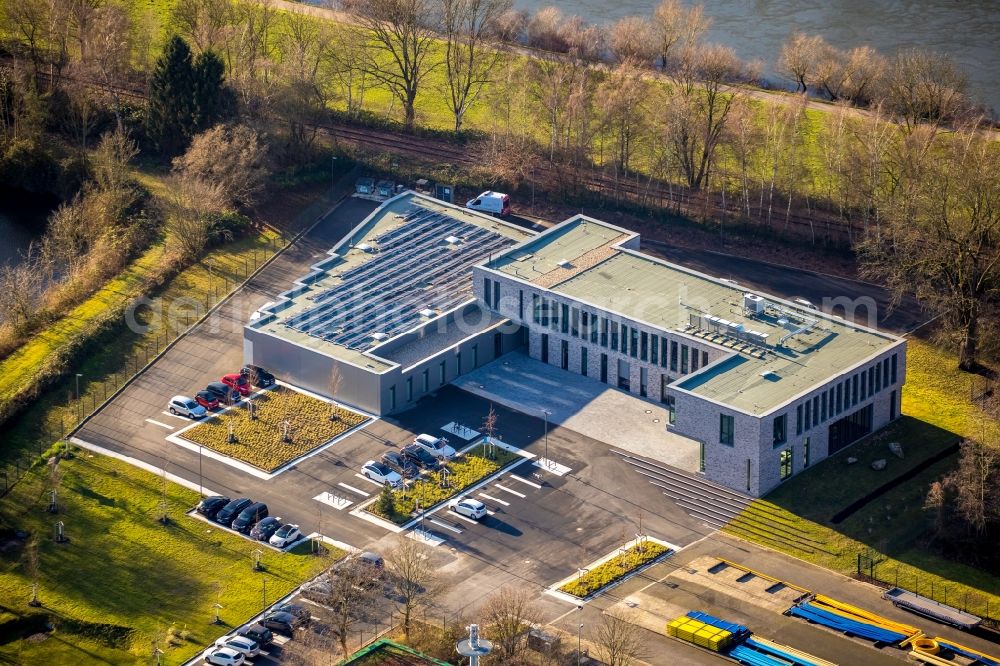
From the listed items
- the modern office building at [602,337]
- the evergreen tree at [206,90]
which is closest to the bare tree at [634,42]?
the modern office building at [602,337]

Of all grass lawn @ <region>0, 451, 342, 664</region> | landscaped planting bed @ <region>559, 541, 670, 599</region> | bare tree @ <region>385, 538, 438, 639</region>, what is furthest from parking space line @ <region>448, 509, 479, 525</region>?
landscaped planting bed @ <region>559, 541, 670, 599</region>

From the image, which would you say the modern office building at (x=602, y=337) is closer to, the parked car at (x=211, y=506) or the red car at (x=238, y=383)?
the red car at (x=238, y=383)

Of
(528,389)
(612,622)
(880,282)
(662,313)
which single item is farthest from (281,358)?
(880,282)

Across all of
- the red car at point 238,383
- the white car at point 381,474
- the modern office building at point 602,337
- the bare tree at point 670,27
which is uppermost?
the bare tree at point 670,27

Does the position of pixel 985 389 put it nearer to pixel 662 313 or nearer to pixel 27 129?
pixel 662 313

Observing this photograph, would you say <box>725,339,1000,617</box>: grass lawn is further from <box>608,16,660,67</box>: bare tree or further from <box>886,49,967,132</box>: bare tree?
<box>608,16,660,67</box>: bare tree

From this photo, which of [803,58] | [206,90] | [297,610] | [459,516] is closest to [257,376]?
[459,516]
